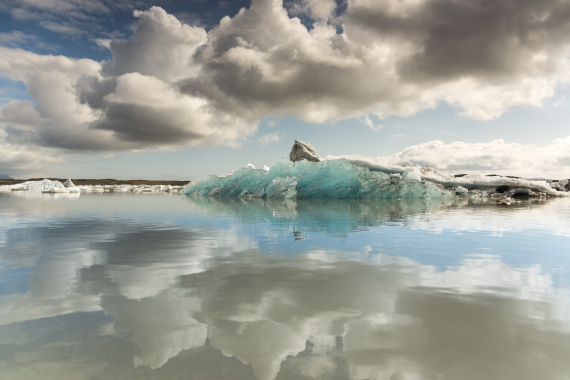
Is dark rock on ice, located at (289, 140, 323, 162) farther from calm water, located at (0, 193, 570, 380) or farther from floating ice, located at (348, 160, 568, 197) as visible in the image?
calm water, located at (0, 193, 570, 380)

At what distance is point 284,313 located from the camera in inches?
81.0

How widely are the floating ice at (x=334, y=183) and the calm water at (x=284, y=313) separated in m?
16.8

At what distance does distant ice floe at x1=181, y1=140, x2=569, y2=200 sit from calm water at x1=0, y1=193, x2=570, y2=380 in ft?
56.2

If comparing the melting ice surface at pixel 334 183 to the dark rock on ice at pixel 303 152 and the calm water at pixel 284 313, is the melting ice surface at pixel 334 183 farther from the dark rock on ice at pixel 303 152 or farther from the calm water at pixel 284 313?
the calm water at pixel 284 313

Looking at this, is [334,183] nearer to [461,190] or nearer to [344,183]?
[344,183]

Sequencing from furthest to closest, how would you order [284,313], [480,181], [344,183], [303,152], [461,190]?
1. [303,152]
2. [461,190]
3. [480,181]
4. [344,183]
5. [284,313]

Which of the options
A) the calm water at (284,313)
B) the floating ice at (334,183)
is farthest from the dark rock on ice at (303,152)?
the calm water at (284,313)

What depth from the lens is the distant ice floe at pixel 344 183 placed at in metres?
21.0

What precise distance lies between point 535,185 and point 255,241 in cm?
3021

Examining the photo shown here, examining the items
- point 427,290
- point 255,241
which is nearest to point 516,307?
point 427,290

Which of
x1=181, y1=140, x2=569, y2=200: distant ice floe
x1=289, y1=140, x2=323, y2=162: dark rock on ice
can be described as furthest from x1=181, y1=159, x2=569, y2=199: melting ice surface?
x1=289, y1=140, x2=323, y2=162: dark rock on ice

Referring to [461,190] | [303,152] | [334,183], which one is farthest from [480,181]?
[303,152]

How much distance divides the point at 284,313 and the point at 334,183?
19.8 m

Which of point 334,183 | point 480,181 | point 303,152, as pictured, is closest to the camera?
point 334,183
